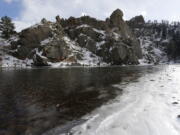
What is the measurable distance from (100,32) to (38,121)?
11402cm

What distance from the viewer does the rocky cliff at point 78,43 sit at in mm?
83588

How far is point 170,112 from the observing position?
10484 millimetres

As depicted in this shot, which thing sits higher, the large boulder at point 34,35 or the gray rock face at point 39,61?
the large boulder at point 34,35

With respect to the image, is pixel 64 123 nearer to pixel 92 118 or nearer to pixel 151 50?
pixel 92 118

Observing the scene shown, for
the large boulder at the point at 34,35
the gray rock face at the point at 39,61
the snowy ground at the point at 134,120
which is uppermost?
the large boulder at the point at 34,35

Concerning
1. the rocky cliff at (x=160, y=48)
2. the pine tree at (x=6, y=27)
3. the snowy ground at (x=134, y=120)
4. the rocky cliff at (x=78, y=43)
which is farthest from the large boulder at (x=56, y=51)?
the snowy ground at (x=134, y=120)

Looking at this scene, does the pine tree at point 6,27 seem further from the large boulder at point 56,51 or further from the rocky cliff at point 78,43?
the large boulder at point 56,51

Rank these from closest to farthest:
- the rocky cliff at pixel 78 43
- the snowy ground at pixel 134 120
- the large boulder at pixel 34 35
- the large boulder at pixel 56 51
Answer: the snowy ground at pixel 134 120 < the large boulder at pixel 56 51 < the rocky cliff at pixel 78 43 < the large boulder at pixel 34 35

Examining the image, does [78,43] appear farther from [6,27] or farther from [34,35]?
[6,27]

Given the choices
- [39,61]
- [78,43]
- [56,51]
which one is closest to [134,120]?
[39,61]

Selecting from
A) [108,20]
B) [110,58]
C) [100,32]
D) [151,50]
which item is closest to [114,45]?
[110,58]

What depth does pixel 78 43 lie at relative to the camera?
112 m

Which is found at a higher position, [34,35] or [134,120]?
[34,35]

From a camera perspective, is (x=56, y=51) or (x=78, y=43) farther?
(x=78, y=43)
